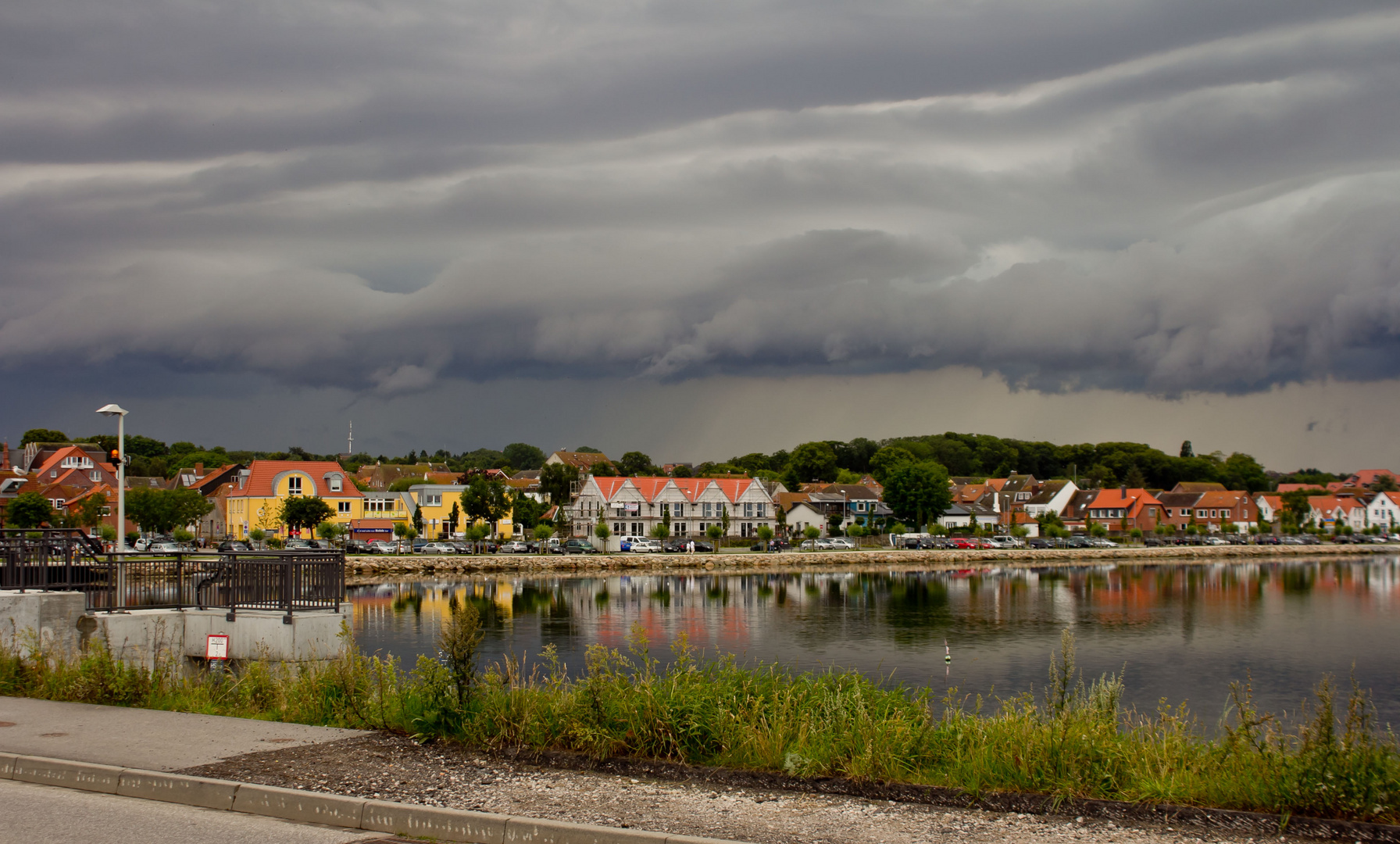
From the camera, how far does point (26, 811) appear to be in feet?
28.9

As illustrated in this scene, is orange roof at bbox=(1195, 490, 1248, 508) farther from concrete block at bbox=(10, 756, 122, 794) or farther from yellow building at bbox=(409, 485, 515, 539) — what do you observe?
concrete block at bbox=(10, 756, 122, 794)

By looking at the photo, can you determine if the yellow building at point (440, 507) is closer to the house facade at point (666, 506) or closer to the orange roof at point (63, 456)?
the house facade at point (666, 506)

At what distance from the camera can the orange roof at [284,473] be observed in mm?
91000

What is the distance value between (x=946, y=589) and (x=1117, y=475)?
13704cm

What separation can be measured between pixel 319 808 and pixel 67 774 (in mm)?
3015

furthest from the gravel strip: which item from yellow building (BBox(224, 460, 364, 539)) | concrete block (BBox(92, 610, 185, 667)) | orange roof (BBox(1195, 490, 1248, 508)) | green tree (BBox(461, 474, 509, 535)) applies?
orange roof (BBox(1195, 490, 1248, 508))

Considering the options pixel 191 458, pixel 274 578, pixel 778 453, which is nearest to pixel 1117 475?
pixel 778 453

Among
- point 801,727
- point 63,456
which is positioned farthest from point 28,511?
point 801,727

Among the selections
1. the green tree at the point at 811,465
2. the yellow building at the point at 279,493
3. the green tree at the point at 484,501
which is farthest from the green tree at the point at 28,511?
the green tree at the point at 811,465

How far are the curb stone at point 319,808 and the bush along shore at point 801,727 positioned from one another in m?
2.05

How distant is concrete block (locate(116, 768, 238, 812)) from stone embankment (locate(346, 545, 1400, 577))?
71988 mm

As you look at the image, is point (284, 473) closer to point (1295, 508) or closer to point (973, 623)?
point (973, 623)

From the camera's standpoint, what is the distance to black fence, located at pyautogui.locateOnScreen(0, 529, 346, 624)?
18844mm

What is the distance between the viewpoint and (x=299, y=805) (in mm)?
8812
